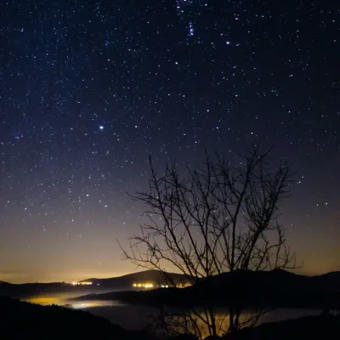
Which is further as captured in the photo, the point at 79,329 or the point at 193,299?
the point at 79,329

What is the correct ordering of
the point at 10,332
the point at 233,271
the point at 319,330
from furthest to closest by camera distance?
the point at 10,332 → the point at 319,330 → the point at 233,271

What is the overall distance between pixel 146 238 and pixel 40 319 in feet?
72.0

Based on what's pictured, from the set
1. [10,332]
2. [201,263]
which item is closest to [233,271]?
[201,263]

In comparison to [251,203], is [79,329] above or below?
below

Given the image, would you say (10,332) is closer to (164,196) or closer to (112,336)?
(112,336)

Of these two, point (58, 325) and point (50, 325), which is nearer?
point (50, 325)

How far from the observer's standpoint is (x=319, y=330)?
515 inches

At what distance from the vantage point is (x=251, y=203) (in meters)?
4.37

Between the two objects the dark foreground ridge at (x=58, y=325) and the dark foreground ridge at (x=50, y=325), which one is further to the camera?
the dark foreground ridge at (x=50, y=325)

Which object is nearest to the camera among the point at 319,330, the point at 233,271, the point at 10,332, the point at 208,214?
the point at 233,271

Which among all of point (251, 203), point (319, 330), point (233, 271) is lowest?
point (319, 330)

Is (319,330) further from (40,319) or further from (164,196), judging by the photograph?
(40,319)

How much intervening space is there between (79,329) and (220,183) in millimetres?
21894

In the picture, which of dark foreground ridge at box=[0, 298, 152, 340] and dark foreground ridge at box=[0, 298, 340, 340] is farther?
dark foreground ridge at box=[0, 298, 152, 340]
